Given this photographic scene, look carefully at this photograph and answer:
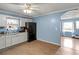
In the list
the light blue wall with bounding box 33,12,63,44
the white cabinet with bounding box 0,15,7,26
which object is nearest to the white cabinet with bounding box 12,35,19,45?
the white cabinet with bounding box 0,15,7,26

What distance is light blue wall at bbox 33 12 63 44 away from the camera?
4.18m

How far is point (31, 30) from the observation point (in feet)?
17.3

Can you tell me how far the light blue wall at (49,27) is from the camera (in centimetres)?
418

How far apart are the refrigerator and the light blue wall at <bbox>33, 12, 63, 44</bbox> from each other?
0.30 m

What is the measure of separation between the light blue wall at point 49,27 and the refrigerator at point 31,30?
A: 0.30 meters

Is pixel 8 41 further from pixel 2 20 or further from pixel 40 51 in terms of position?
pixel 40 51

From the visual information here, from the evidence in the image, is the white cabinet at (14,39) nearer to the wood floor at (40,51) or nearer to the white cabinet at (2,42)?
the wood floor at (40,51)

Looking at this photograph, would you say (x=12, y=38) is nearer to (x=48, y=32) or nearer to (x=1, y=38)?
(x=1, y=38)

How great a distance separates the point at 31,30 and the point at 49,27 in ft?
4.19

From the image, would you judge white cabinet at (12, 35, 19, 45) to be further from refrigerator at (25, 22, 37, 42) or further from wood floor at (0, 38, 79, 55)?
refrigerator at (25, 22, 37, 42)

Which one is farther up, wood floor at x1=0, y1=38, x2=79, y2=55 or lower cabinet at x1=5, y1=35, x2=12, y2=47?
lower cabinet at x1=5, y1=35, x2=12, y2=47

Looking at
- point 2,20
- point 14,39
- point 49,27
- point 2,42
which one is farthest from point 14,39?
point 49,27
